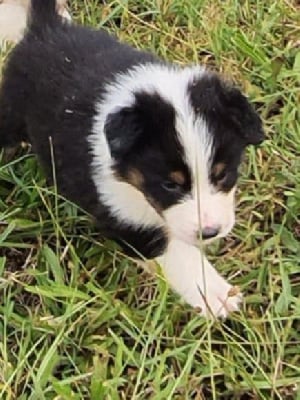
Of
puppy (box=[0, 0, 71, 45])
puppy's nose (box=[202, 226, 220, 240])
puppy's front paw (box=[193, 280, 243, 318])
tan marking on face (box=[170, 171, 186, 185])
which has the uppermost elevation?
puppy (box=[0, 0, 71, 45])

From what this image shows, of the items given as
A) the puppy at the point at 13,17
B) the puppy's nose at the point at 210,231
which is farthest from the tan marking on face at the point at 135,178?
the puppy at the point at 13,17

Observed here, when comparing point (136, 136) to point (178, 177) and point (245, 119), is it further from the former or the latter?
point (245, 119)

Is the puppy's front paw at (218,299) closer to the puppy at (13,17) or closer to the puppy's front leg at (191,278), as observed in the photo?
the puppy's front leg at (191,278)

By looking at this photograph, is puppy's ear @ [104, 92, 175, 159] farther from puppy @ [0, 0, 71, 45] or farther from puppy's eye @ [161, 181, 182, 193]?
puppy @ [0, 0, 71, 45]

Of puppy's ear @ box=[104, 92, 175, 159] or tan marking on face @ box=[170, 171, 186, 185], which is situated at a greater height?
puppy's ear @ box=[104, 92, 175, 159]

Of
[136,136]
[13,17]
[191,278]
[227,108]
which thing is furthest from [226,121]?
[13,17]

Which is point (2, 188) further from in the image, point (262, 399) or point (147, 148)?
point (262, 399)

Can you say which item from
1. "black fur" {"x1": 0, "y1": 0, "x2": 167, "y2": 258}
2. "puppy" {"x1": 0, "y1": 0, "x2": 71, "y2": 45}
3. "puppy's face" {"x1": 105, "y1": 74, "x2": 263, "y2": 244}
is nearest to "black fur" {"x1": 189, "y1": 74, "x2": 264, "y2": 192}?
"puppy's face" {"x1": 105, "y1": 74, "x2": 263, "y2": 244}
